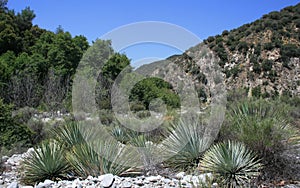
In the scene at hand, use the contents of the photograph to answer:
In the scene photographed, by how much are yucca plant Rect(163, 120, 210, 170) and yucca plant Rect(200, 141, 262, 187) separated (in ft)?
2.22

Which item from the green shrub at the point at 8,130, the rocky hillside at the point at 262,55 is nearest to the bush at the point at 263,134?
the green shrub at the point at 8,130

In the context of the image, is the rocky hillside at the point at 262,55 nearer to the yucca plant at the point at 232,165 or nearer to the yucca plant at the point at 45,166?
the yucca plant at the point at 232,165

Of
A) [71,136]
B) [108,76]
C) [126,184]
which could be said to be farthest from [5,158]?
[108,76]

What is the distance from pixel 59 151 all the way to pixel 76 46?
2505cm

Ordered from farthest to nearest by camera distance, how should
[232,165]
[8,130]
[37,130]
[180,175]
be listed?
[37,130] < [8,130] < [180,175] < [232,165]

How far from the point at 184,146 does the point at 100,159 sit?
2.03m

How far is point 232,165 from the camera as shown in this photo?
21.1ft

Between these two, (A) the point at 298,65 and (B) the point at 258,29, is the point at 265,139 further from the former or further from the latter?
(B) the point at 258,29

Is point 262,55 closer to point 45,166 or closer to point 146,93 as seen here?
point 146,93

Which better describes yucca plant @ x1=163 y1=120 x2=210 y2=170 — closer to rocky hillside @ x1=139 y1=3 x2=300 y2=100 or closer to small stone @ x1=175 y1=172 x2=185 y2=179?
small stone @ x1=175 y1=172 x2=185 y2=179

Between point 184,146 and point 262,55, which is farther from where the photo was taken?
point 262,55

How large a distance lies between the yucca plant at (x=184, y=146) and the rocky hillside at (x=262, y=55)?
19.0m

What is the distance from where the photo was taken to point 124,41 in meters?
9.44

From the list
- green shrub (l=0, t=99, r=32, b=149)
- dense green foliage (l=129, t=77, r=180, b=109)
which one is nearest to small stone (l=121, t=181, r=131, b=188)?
green shrub (l=0, t=99, r=32, b=149)
